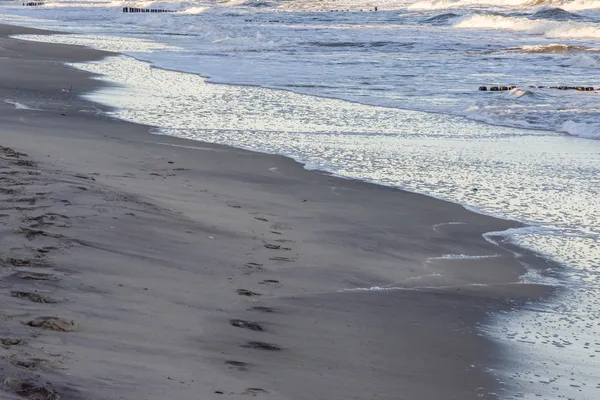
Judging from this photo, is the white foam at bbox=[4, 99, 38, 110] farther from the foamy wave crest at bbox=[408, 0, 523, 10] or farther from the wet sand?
the foamy wave crest at bbox=[408, 0, 523, 10]

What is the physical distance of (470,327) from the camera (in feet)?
13.3

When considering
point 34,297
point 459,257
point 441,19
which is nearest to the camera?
point 34,297

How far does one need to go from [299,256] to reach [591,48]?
23.3 m

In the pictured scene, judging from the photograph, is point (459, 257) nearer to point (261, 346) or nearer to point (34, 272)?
point (261, 346)

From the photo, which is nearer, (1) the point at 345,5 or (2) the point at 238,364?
(2) the point at 238,364

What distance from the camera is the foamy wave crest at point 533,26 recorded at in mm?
34344

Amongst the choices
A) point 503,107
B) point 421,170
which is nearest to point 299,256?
point 421,170

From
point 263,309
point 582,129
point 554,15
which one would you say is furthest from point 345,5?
point 263,309

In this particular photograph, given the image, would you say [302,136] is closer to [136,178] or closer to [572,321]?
[136,178]

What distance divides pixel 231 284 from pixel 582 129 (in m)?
7.22

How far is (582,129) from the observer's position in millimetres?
10477

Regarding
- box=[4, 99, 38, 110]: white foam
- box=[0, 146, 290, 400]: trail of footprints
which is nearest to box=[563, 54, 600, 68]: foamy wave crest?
box=[4, 99, 38, 110]: white foam

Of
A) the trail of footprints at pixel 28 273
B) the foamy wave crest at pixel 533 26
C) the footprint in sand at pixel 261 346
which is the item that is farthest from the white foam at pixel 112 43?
the footprint in sand at pixel 261 346

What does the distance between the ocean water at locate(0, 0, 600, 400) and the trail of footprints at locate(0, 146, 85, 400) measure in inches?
62.6
